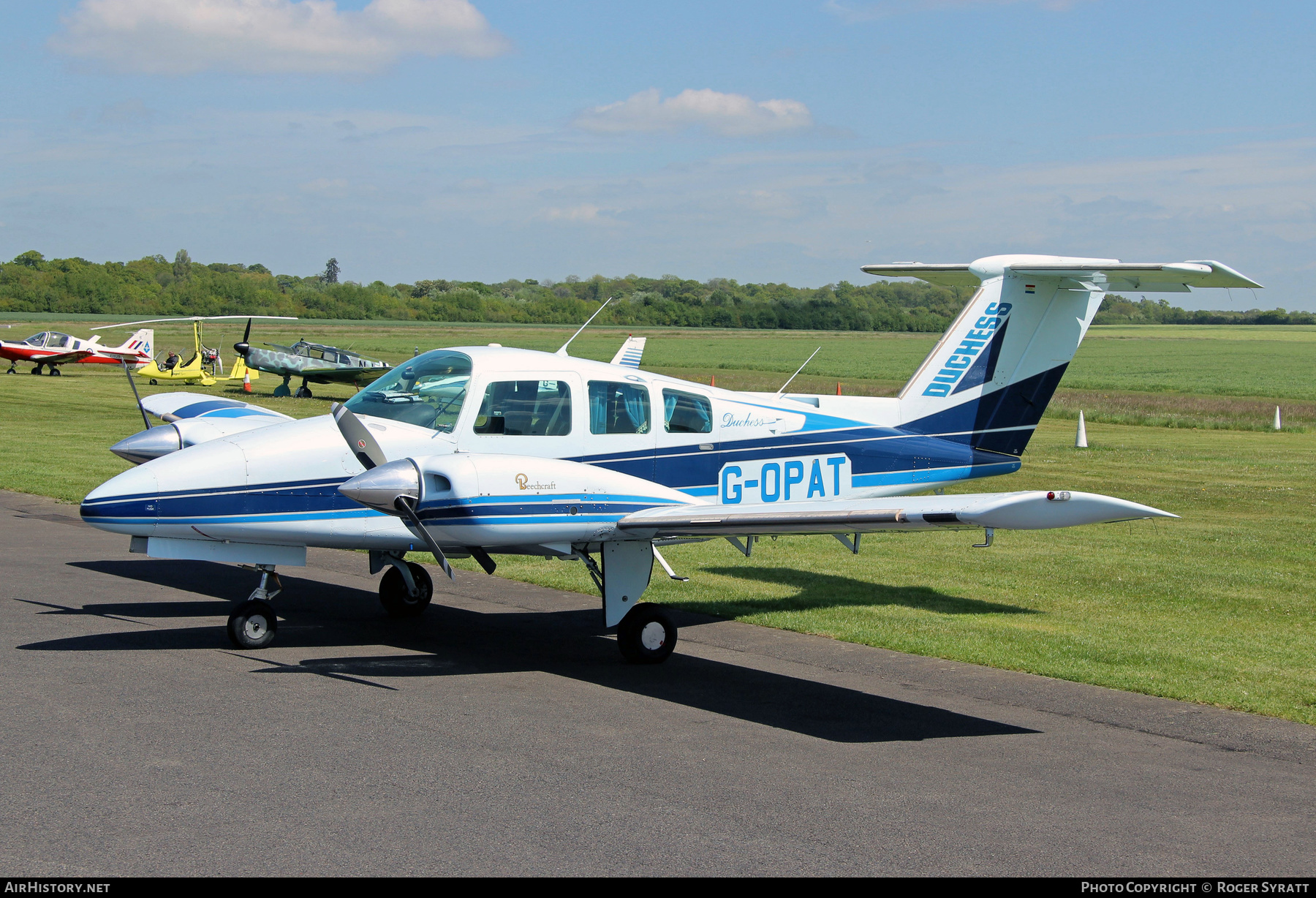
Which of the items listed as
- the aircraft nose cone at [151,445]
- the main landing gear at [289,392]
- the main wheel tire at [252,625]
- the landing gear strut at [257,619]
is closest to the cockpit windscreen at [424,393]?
the landing gear strut at [257,619]

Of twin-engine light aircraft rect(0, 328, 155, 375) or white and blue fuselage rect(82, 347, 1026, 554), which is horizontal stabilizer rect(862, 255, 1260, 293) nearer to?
white and blue fuselage rect(82, 347, 1026, 554)

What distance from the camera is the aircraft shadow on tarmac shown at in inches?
314

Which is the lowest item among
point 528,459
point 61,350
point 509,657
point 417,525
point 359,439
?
point 509,657

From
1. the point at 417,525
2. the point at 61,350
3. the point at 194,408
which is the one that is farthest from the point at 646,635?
the point at 61,350

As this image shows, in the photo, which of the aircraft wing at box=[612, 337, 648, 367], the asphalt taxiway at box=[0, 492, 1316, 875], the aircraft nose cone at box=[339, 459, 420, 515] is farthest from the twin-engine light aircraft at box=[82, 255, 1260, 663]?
the aircraft wing at box=[612, 337, 648, 367]

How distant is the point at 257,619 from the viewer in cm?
947

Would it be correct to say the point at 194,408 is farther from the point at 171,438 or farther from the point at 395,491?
the point at 395,491

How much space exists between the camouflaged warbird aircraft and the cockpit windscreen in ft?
111

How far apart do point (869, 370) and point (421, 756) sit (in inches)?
2848

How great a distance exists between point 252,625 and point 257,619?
58mm

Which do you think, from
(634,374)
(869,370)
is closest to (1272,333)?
(869,370)

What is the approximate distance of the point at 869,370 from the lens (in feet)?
253

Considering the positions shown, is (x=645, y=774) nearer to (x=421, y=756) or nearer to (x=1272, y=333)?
(x=421, y=756)

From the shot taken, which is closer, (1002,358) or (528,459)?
(528,459)
